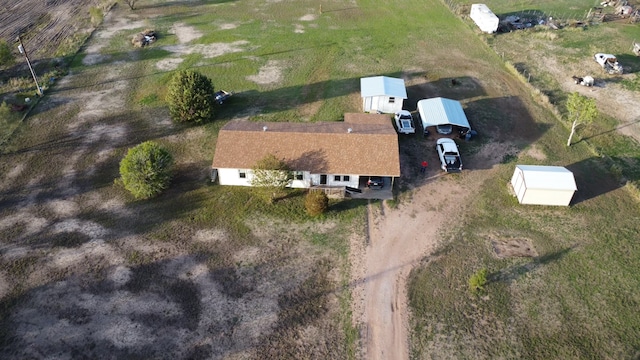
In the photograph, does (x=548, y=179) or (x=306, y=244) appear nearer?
(x=306, y=244)

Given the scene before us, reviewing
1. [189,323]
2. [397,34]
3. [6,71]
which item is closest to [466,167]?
[189,323]

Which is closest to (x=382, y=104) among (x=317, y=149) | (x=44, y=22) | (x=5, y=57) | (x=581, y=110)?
(x=317, y=149)

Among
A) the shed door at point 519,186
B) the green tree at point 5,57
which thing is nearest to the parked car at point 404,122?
the shed door at point 519,186

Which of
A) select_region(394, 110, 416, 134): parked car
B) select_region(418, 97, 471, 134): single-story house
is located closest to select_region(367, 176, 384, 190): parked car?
select_region(394, 110, 416, 134): parked car

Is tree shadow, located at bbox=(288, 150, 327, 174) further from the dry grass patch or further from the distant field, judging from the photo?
the dry grass patch

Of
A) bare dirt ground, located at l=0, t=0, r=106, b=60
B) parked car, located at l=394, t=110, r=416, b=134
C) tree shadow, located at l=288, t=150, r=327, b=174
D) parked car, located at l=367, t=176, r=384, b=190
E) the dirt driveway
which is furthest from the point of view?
bare dirt ground, located at l=0, t=0, r=106, b=60

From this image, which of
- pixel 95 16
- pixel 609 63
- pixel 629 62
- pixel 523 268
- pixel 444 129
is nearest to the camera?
pixel 523 268

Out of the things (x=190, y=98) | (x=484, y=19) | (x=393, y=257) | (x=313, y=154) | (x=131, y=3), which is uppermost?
(x=131, y=3)

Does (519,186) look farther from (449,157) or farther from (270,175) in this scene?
(270,175)
